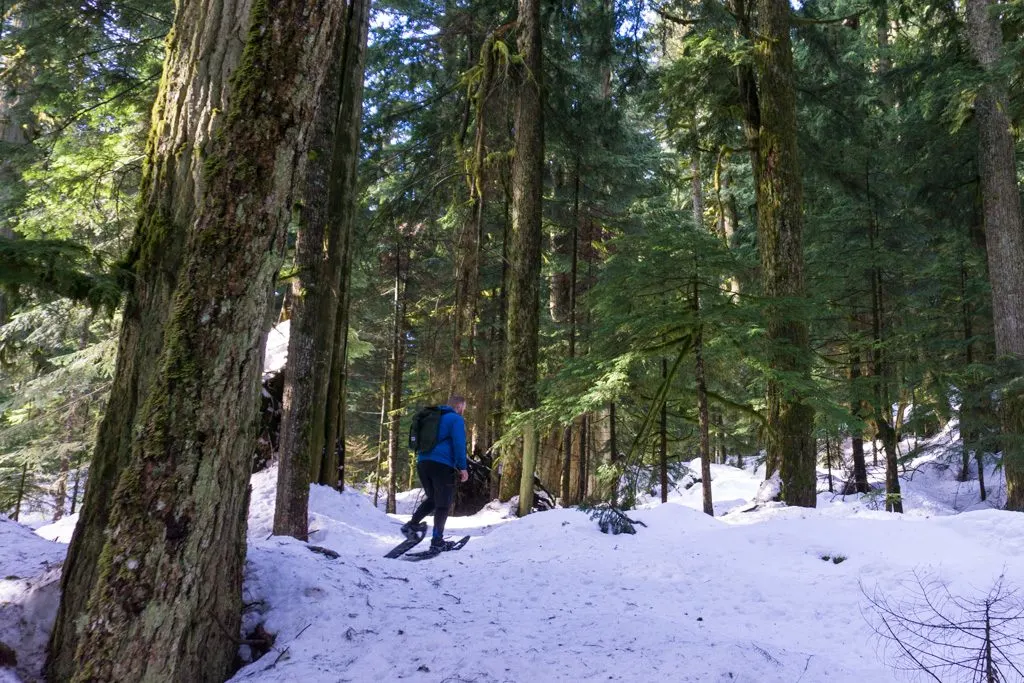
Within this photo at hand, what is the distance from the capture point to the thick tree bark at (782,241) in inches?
334

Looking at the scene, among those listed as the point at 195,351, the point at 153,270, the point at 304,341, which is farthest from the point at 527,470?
the point at 195,351

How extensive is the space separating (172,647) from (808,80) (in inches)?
601

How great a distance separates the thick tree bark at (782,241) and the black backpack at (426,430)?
4498mm

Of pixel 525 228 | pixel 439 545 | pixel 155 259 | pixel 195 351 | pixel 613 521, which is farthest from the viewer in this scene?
pixel 525 228

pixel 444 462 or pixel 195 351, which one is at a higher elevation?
pixel 195 351

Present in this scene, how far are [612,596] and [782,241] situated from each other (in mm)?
6406

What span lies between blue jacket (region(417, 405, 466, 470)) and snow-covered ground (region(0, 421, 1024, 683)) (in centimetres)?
104

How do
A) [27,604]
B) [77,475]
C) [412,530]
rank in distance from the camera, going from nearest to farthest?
[27,604], [412,530], [77,475]

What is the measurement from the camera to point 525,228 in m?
10.6

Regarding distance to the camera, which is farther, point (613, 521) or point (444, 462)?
point (444, 462)

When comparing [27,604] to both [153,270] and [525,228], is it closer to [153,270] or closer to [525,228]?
[153,270]

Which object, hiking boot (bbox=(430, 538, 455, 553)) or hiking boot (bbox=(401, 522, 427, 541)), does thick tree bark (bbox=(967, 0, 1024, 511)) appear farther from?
hiking boot (bbox=(401, 522, 427, 541))

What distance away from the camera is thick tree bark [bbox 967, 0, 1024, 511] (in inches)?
421

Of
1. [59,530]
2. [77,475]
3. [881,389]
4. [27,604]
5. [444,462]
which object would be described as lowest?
[59,530]
